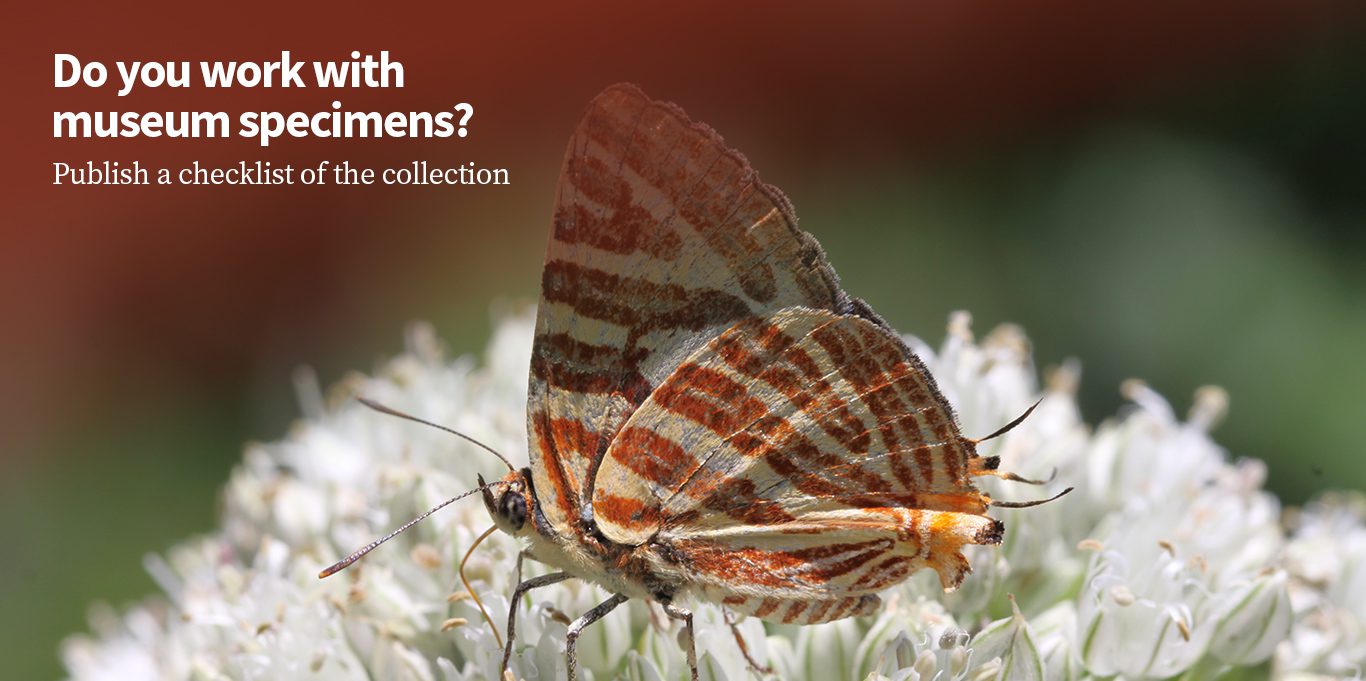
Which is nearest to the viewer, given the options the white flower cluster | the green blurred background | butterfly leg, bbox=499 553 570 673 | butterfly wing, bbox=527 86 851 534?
butterfly wing, bbox=527 86 851 534

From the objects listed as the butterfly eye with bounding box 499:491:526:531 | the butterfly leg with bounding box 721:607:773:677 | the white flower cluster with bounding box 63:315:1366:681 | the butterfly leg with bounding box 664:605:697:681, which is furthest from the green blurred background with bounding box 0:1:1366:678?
the butterfly eye with bounding box 499:491:526:531

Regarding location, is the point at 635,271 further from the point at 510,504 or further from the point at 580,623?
the point at 580,623

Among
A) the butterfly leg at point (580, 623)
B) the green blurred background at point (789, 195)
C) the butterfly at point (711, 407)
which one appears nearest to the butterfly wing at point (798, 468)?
the butterfly at point (711, 407)

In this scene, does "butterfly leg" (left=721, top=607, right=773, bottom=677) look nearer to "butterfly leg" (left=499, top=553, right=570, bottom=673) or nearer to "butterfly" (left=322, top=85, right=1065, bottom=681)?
"butterfly" (left=322, top=85, right=1065, bottom=681)

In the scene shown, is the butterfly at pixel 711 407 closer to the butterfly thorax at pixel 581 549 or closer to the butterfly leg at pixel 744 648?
the butterfly thorax at pixel 581 549

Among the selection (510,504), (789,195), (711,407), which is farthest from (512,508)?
(789,195)

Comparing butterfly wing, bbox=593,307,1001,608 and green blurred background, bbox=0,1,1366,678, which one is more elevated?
green blurred background, bbox=0,1,1366,678
